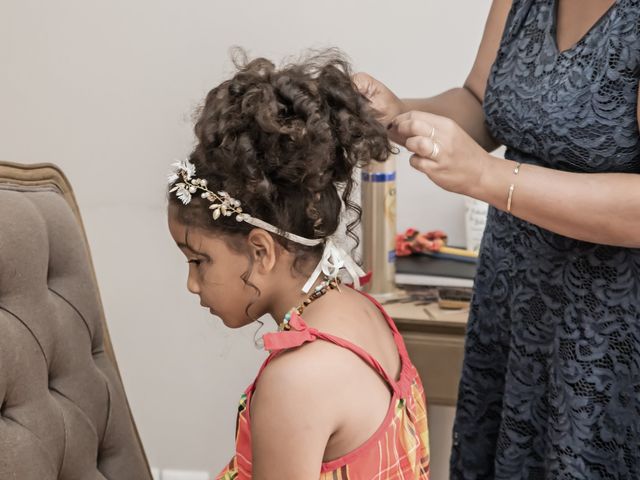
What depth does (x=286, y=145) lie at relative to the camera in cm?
104

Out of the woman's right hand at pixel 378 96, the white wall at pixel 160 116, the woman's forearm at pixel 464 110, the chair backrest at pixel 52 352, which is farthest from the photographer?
the white wall at pixel 160 116

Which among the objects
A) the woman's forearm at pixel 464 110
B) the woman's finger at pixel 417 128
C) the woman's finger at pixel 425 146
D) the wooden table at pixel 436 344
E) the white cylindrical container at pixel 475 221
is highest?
the woman's finger at pixel 417 128

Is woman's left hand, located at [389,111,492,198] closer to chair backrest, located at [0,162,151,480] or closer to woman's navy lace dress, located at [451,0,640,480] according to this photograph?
woman's navy lace dress, located at [451,0,640,480]

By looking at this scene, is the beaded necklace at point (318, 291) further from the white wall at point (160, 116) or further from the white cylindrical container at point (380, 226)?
the white wall at point (160, 116)

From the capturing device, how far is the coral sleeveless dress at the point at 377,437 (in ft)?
3.41

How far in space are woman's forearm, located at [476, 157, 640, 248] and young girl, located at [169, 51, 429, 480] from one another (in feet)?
0.59

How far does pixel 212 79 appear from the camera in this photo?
222cm

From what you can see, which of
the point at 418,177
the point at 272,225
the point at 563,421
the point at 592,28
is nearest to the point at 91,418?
the point at 272,225

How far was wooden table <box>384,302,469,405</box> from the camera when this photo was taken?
1.80m

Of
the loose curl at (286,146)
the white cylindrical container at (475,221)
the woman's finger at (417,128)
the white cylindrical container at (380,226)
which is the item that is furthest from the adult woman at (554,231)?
the white cylindrical container at (475,221)

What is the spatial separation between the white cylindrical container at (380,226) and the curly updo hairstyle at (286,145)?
734 mm

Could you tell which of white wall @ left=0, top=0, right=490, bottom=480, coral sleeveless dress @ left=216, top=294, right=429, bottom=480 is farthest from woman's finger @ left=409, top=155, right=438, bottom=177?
white wall @ left=0, top=0, right=490, bottom=480

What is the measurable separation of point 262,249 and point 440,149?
27 centimetres

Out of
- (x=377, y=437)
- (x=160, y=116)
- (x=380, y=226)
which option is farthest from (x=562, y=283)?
(x=160, y=116)
